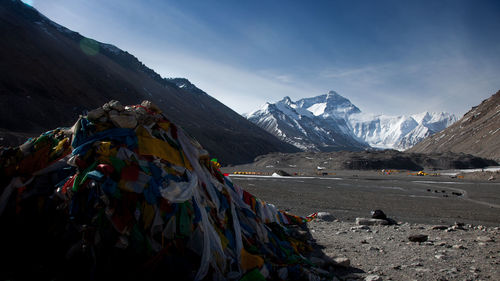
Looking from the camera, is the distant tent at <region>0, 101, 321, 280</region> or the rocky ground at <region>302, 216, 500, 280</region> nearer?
the distant tent at <region>0, 101, 321, 280</region>

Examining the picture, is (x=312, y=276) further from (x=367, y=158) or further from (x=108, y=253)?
(x=367, y=158)

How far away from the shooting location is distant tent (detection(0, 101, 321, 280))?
3762 millimetres

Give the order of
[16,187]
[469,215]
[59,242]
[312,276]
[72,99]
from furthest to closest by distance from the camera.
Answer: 1. [72,99]
2. [469,215]
3. [312,276]
4. [16,187]
5. [59,242]

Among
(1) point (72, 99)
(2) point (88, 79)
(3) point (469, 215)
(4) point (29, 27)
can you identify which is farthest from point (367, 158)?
(4) point (29, 27)

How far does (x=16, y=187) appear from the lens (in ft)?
14.3

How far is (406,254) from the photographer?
6.79 meters

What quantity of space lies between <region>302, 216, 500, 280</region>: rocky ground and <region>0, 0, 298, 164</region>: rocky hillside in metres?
18.7

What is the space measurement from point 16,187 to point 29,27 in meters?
96.5

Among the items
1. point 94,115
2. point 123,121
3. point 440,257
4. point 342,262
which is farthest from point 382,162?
point 94,115

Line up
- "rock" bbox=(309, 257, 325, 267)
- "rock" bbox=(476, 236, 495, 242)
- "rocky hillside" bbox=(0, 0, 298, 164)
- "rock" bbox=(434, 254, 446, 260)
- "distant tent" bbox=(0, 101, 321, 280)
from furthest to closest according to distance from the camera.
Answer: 1. "rocky hillside" bbox=(0, 0, 298, 164)
2. "rock" bbox=(476, 236, 495, 242)
3. "rock" bbox=(434, 254, 446, 260)
4. "rock" bbox=(309, 257, 325, 267)
5. "distant tent" bbox=(0, 101, 321, 280)

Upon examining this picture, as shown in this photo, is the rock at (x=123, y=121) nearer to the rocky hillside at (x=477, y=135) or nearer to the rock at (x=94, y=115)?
the rock at (x=94, y=115)

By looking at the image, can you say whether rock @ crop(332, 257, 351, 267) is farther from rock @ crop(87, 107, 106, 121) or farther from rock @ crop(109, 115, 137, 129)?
rock @ crop(87, 107, 106, 121)

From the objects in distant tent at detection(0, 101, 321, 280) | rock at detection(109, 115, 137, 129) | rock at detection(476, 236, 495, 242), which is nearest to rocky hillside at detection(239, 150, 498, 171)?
rock at detection(476, 236, 495, 242)

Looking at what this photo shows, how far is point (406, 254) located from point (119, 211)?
625cm
